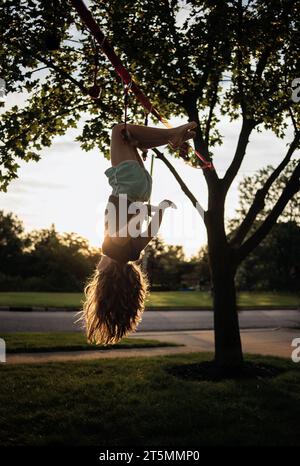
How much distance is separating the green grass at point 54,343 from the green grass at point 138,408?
1880 millimetres

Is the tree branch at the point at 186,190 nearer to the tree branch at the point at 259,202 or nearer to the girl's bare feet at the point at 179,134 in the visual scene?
the tree branch at the point at 259,202

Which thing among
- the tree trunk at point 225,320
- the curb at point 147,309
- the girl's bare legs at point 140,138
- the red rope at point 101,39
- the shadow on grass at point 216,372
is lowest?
the curb at point 147,309

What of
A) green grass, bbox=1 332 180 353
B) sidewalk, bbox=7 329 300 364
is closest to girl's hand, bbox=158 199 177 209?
sidewalk, bbox=7 329 300 364

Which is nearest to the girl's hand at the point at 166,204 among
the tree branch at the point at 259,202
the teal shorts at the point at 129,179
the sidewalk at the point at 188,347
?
the teal shorts at the point at 129,179

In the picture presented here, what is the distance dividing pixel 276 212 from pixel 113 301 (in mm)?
4873

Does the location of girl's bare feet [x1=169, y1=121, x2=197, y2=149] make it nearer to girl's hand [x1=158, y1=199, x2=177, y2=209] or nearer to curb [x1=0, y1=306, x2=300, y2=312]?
girl's hand [x1=158, y1=199, x2=177, y2=209]

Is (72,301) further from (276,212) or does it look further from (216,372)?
(276,212)

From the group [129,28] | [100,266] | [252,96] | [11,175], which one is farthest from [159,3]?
[100,266]

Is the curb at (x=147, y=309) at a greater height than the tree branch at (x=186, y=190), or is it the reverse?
the tree branch at (x=186, y=190)

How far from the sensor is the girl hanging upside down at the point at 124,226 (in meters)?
3.68

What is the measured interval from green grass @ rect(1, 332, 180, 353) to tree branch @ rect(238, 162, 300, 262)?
4.02m

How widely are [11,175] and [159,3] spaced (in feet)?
11.3

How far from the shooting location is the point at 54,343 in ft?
33.0

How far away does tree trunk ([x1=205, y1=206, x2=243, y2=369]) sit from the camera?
25.7 feet
